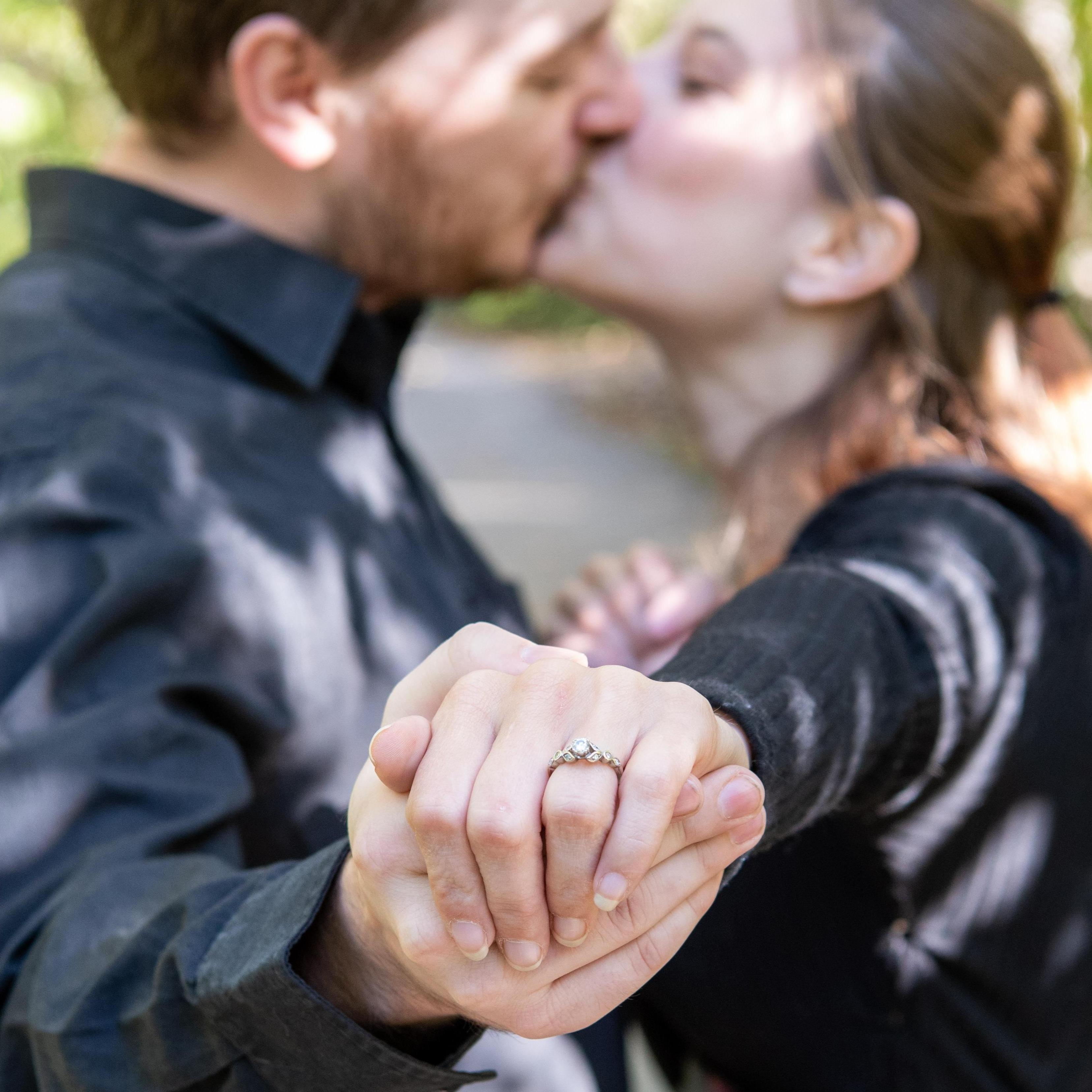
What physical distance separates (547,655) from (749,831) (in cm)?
21

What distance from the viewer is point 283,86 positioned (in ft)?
6.50

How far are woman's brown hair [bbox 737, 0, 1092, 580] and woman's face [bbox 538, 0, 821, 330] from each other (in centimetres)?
8

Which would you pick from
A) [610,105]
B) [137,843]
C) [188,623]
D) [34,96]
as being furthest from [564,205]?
[34,96]

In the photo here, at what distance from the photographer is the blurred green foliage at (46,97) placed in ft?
13.9

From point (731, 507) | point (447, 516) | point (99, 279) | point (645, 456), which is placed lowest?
point (645, 456)

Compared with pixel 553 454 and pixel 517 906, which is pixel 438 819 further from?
pixel 553 454

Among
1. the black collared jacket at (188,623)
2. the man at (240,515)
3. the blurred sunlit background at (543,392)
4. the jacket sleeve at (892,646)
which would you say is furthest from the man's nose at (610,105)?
the jacket sleeve at (892,646)

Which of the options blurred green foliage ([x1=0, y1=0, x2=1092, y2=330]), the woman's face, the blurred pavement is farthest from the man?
the blurred pavement

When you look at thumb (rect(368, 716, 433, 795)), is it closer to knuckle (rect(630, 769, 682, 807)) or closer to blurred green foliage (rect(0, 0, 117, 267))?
knuckle (rect(630, 769, 682, 807))

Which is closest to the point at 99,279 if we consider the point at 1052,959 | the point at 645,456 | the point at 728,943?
the point at 728,943

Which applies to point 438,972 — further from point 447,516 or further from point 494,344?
point 494,344

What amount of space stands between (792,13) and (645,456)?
26.5 ft

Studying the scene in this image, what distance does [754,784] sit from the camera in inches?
31.9

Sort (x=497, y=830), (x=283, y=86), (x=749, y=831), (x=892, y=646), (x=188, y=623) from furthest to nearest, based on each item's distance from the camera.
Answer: (x=283, y=86), (x=188, y=623), (x=892, y=646), (x=749, y=831), (x=497, y=830)
